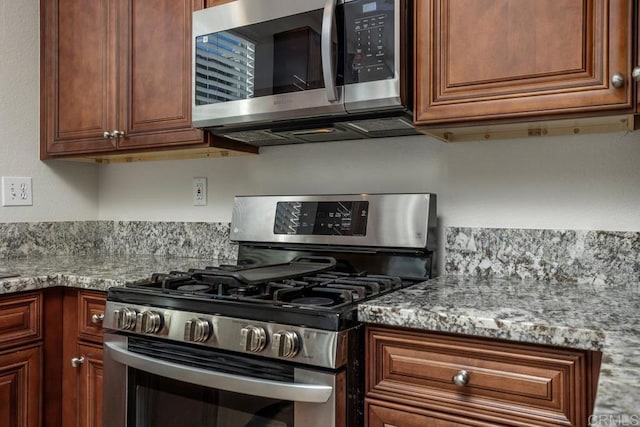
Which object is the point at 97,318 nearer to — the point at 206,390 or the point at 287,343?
the point at 206,390

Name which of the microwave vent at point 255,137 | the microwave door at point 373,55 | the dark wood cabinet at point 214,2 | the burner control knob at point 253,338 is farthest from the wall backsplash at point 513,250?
the dark wood cabinet at point 214,2

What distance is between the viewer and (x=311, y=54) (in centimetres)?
146

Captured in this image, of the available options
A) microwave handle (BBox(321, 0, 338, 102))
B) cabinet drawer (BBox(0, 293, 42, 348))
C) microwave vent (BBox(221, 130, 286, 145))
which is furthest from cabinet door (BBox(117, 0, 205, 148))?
cabinet drawer (BBox(0, 293, 42, 348))

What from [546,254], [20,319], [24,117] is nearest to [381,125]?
[546,254]

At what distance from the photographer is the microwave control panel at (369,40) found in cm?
133

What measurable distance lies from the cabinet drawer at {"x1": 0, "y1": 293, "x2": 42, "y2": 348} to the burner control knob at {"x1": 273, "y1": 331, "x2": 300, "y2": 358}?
931 millimetres

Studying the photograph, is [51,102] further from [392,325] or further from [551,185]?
[551,185]

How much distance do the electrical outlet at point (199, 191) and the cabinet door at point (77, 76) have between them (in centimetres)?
37

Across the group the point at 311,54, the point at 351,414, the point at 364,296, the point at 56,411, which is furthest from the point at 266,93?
the point at 56,411

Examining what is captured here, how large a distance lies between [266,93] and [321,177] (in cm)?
42

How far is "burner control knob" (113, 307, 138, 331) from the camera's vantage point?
1.32 meters

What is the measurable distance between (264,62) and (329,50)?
0.28 meters

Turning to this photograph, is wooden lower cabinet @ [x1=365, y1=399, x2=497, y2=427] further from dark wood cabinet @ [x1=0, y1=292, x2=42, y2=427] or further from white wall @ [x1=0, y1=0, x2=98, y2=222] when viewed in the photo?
white wall @ [x1=0, y1=0, x2=98, y2=222]

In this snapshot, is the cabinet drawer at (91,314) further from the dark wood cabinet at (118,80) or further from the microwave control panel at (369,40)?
the microwave control panel at (369,40)
